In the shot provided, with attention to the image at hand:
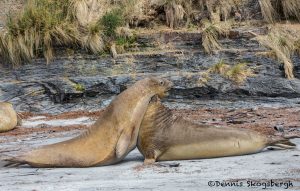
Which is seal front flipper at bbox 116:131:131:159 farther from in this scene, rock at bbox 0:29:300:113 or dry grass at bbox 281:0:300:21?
dry grass at bbox 281:0:300:21

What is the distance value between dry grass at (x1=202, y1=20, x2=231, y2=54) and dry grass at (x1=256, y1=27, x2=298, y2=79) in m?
0.95

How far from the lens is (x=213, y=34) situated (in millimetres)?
15961

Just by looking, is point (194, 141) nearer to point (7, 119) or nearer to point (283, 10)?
point (7, 119)

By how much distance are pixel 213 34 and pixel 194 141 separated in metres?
8.52

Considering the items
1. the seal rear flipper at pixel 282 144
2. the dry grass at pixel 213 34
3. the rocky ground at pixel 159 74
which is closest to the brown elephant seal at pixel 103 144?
the seal rear flipper at pixel 282 144

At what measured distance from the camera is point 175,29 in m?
17.1

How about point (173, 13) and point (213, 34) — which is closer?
point (213, 34)

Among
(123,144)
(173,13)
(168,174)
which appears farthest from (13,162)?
(173,13)

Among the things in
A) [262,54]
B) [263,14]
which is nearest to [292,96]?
[262,54]

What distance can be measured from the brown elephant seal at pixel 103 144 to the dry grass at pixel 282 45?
7.29 meters

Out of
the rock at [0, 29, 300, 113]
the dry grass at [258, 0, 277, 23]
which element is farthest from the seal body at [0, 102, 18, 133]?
the dry grass at [258, 0, 277, 23]

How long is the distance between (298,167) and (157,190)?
1707 millimetres

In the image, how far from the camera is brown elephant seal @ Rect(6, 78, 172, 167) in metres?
7.73

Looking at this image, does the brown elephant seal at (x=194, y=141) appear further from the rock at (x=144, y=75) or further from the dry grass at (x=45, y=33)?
the dry grass at (x=45, y=33)
